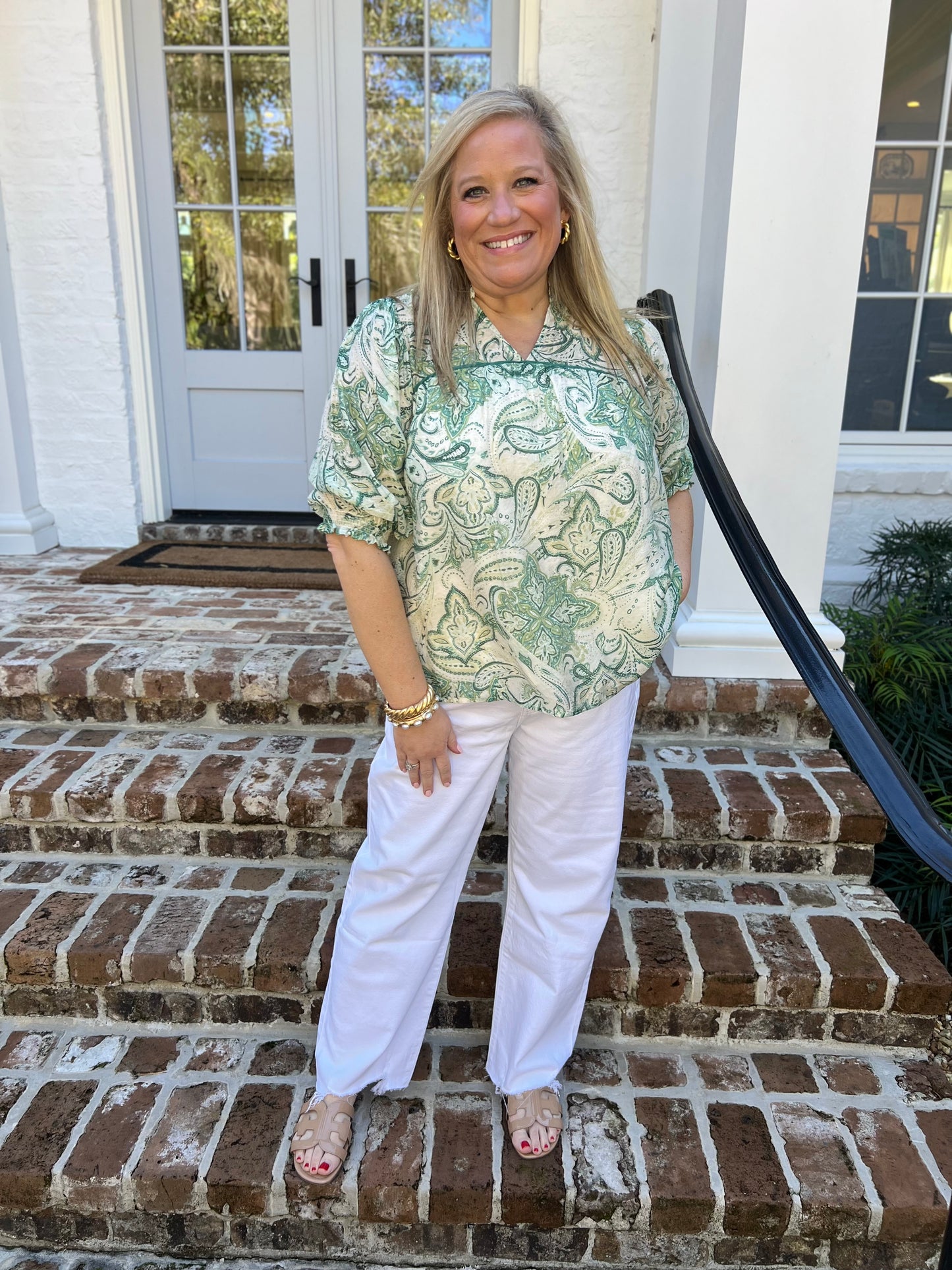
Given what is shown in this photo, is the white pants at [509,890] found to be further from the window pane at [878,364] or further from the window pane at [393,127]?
the window pane at [393,127]

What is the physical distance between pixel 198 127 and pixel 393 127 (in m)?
0.77

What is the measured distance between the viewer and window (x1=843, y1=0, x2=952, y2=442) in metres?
3.23

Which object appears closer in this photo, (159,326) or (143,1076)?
(143,1076)

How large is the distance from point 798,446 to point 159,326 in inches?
106

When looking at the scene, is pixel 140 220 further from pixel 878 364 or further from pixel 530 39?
pixel 878 364

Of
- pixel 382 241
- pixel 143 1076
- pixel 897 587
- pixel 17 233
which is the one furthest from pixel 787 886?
pixel 17 233

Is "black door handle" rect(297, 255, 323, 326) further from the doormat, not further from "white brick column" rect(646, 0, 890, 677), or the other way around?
"white brick column" rect(646, 0, 890, 677)

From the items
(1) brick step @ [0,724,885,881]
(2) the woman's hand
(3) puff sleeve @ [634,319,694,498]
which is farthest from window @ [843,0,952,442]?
(2) the woman's hand

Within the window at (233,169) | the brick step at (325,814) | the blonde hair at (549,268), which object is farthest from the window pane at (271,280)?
the blonde hair at (549,268)

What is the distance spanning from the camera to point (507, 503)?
3.94ft

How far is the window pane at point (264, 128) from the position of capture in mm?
3477

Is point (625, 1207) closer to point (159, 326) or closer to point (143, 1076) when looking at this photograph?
point (143, 1076)

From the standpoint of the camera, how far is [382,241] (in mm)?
3656

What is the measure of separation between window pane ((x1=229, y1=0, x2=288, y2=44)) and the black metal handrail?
2.26 meters
